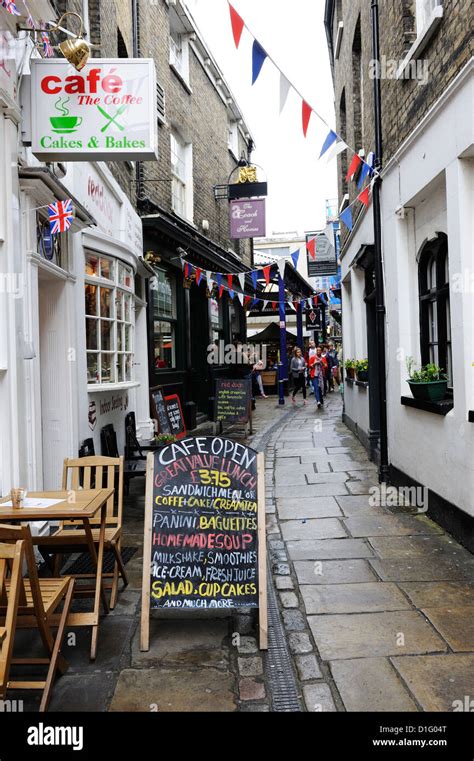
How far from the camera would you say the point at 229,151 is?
18188 mm

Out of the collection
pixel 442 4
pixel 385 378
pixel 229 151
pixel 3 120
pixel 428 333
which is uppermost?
pixel 229 151

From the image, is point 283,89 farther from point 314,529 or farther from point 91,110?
point 314,529

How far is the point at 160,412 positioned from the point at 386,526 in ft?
18.0

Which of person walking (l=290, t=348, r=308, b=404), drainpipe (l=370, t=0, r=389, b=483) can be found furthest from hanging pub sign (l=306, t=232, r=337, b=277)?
drainpipe (l=370, t=0, r=389, b=483)

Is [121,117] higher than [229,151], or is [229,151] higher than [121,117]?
[229,151]

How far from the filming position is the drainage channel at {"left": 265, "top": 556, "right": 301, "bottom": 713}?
2.94 metres

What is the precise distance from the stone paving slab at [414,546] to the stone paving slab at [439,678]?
1664 mm

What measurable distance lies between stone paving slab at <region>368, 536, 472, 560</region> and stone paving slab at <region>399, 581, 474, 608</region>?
57cm

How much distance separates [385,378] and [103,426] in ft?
11.8

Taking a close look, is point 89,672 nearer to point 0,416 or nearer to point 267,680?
point 267,680

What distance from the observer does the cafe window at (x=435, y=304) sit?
20.1ft

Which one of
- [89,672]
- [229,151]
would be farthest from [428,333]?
[229,151]

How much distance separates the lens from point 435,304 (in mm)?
6410

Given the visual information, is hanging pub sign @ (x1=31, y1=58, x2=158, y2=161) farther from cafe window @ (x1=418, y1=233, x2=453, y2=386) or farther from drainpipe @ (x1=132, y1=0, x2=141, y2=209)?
drainpipe @ (x1=132, y1=0, x2=141, y2=209)
